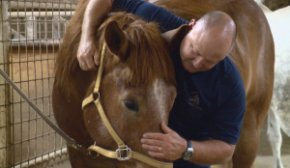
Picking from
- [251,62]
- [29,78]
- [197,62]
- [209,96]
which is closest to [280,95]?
[251,62]

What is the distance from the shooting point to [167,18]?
1732 mm

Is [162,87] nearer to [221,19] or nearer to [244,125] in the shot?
[221,19]

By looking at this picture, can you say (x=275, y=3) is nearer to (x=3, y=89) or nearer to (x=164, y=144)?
(x=3, y=89)

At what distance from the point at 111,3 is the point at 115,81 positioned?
421mm

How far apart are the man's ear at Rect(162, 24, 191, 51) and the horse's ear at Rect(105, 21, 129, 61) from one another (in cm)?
17

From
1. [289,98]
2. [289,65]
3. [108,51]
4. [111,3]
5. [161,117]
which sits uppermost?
[111,3]

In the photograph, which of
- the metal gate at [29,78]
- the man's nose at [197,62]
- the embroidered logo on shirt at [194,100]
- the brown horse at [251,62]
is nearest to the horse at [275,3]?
the brown horse at [251,62]

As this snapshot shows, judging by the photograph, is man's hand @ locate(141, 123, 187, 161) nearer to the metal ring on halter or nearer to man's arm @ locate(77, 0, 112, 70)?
the metal ring on halter

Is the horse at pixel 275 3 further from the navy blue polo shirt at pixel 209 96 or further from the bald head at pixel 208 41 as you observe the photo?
the bald head at pixel 208 41

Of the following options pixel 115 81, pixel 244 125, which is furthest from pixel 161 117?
pixel 244 125

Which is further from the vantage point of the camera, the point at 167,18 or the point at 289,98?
the point at 289,98

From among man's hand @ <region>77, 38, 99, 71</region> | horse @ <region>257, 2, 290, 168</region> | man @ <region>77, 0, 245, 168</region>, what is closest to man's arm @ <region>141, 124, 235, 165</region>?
man @ <region>77, 0, 245, 168</region>

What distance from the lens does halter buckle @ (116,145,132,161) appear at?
4.83ft

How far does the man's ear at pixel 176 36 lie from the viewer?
1518mm
